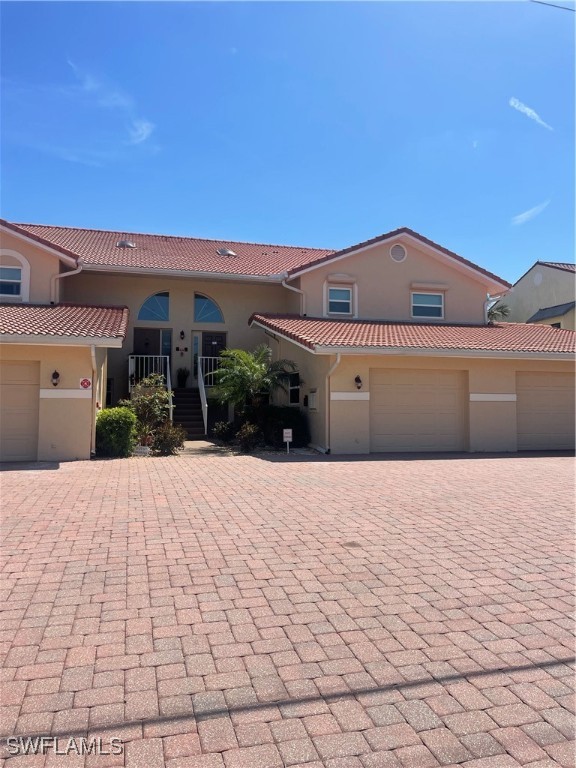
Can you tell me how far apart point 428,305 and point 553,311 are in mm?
12705

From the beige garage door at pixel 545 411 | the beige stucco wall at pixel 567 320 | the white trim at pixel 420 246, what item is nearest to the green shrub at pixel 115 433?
the white trim at pixel 420 246

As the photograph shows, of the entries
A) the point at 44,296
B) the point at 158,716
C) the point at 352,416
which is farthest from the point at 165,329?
the point at 158,716

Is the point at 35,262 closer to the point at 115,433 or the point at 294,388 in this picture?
the point at 115,433

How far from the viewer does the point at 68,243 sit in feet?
66.2

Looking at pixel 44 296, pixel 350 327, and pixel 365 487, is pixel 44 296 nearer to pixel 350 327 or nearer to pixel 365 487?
pixel 350 327

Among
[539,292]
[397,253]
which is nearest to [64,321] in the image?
[397,253]

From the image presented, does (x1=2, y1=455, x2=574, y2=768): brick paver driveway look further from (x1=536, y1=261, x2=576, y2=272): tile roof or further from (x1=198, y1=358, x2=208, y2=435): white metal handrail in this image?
(x1=536, y1=261, x2=576, y2=272): tile roof

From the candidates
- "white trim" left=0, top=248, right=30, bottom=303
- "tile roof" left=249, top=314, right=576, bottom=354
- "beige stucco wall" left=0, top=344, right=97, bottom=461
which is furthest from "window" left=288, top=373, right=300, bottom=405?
"white trim" left=0, top=248, right=30, bottom=303

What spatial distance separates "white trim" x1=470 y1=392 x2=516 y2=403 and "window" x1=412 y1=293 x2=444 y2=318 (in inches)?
187

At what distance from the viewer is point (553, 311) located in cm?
2798

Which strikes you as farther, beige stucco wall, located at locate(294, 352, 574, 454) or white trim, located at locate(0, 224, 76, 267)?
white trim, located at locate(0, 224, 76, 267)

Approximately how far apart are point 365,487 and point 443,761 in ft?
21.8

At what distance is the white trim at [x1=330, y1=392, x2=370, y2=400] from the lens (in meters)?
14.1

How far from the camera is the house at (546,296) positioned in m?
27.3
